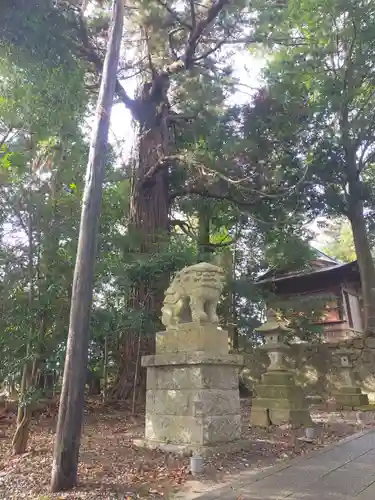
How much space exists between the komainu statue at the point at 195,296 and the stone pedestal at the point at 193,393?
0.17 m

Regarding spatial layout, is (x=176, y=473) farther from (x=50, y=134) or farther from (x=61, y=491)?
(x=50, y=134)

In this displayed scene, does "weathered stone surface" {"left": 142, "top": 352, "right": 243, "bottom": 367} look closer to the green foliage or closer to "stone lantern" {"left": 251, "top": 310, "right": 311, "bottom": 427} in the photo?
"stone lantern" {"left": 251, "top": 310, "right": 311, "bottom": 427}

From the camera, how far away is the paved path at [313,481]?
10.6 feet

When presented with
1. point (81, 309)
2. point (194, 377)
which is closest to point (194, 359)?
point (194, 377)

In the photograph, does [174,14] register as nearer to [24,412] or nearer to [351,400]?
[24,412]

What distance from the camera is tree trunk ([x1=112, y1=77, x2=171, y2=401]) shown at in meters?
8.63

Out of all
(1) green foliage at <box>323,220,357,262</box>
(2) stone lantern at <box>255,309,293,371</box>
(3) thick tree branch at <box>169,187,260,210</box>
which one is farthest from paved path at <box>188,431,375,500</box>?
(1) green foliage at <box>323,220,357,262</box>

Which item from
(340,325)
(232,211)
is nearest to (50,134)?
(232,211)

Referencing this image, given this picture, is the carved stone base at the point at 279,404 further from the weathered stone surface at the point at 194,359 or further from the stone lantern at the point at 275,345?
the weathered stone surface at the point at 194,359

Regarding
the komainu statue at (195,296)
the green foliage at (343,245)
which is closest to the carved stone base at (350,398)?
the komainu statue at (195,296)

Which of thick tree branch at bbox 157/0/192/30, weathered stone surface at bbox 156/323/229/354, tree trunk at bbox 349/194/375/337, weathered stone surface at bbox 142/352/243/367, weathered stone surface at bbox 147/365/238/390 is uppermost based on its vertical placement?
thick tree branch at bbox 157/0/192/30

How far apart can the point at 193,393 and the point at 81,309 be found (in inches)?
72.6

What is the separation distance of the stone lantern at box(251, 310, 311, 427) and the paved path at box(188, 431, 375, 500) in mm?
2741

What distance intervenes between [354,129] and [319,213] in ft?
9.98
